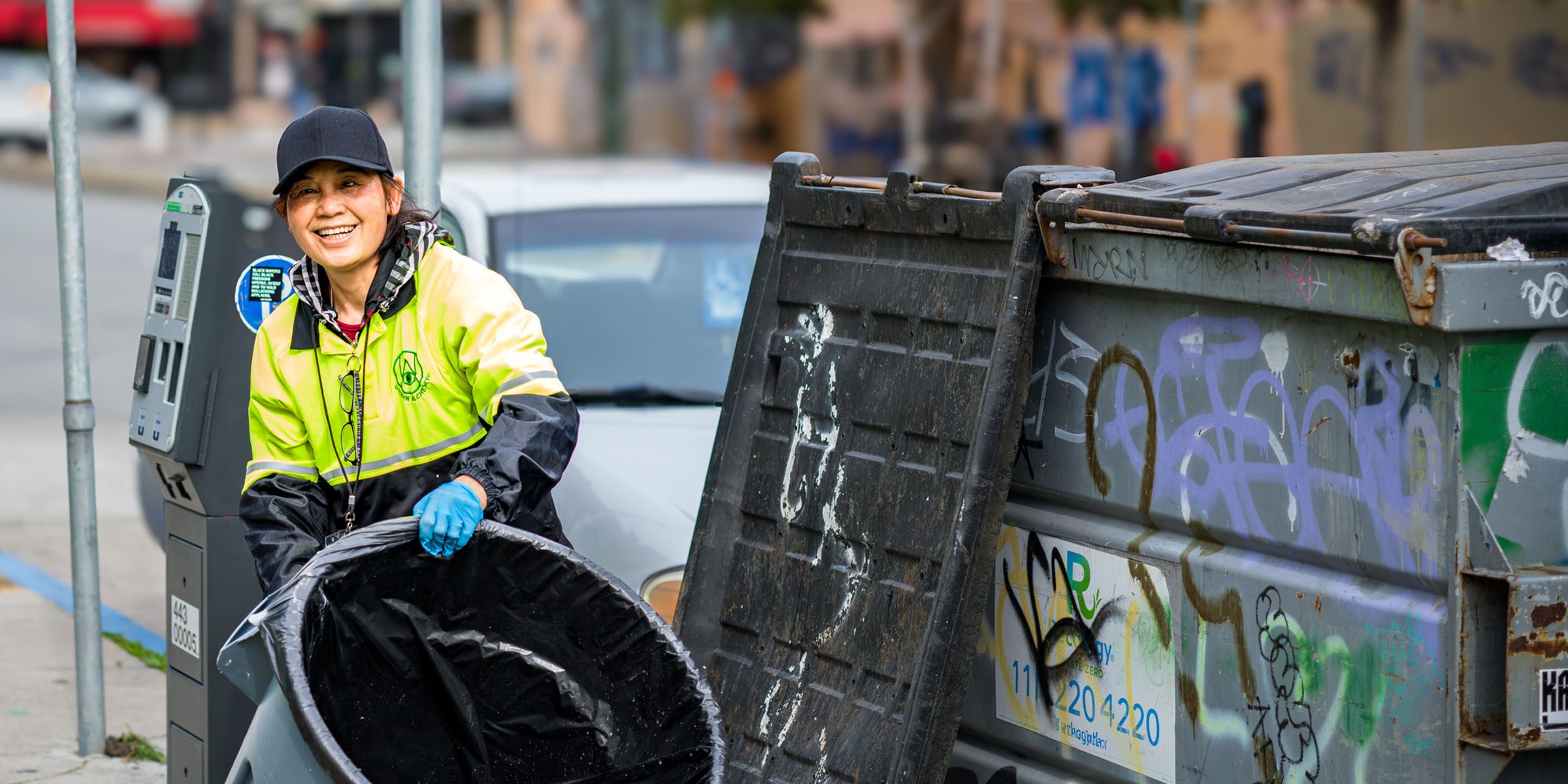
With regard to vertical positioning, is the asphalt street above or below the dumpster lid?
below

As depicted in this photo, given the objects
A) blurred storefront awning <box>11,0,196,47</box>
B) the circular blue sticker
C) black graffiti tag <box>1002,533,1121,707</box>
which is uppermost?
blurred storefront awning <box>11,0,196,47</box>

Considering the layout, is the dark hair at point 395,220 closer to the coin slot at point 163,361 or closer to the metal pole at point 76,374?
the coin slot at point 163,361

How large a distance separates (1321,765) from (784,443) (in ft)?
4.21

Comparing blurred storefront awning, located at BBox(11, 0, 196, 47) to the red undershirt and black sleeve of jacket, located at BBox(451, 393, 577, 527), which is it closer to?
the red undershirt

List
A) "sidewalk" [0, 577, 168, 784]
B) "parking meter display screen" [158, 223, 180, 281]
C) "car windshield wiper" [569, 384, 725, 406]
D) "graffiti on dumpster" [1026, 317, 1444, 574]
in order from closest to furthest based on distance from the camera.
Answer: "graffiti on dumpster" [1026, 317, 1444, 574] < "parking meter display screen" [158, 223, 180, 281] < "sidewalk" [0, 577, 168, 784] < "car windshield wiper" [569, 384, 725, 406]

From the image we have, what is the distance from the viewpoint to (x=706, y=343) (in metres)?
5.39

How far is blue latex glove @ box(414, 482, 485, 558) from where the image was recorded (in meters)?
2.94

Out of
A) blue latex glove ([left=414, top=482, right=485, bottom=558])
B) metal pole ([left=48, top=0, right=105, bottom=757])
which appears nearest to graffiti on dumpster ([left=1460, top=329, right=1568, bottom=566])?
blue latex glove ([left=414, top=482, right=485, bottom=558])

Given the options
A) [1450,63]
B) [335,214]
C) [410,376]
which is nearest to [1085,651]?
[410,376]

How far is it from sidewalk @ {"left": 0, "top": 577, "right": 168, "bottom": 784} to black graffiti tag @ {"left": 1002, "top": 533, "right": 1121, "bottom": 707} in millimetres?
2484

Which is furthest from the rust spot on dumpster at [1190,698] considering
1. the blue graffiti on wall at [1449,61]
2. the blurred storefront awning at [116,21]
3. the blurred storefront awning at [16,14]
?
the blurred storefront awning at [16,14]

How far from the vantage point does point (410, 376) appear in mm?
3236

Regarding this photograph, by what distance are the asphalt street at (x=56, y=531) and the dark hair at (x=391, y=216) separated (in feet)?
6.93

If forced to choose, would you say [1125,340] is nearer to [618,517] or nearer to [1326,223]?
[1326,223]
